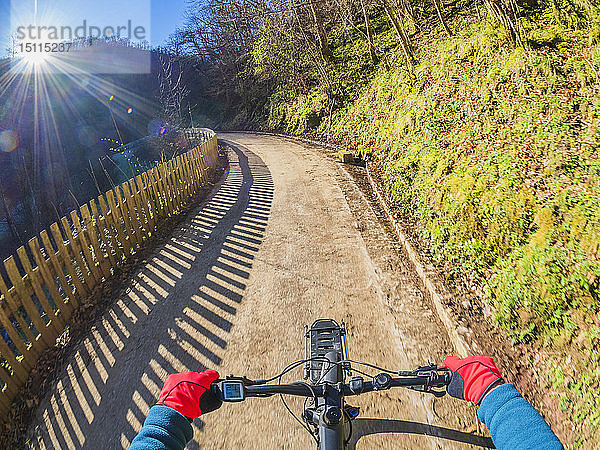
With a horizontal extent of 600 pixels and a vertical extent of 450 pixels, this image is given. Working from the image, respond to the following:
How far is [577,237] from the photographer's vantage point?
374 centimetres

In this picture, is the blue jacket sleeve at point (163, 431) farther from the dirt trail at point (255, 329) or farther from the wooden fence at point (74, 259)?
the wooden fence at point (74, 259)

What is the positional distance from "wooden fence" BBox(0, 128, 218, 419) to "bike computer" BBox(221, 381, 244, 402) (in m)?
3.11

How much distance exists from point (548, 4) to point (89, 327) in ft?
37.6

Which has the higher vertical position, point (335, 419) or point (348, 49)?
point (348, 49)

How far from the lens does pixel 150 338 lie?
170 inches

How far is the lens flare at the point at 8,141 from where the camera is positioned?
16453 mm

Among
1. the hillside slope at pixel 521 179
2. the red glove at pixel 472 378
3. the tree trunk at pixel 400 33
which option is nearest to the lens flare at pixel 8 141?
the hillside slope at pixel 521 179

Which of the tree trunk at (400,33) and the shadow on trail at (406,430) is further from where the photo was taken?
the tree trunk at (400,33)

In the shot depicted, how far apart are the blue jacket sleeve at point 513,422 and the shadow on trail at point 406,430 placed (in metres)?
1.75

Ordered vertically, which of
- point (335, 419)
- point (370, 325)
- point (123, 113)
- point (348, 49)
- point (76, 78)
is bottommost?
point (370, 325)

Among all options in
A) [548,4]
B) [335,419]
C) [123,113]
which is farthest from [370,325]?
[123,113]

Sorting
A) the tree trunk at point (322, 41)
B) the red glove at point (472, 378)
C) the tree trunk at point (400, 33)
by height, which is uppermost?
the tree trunk at point (322, 41)

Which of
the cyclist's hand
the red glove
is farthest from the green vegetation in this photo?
the cyclist's hand

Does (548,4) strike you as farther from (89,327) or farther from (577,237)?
(89,327)
